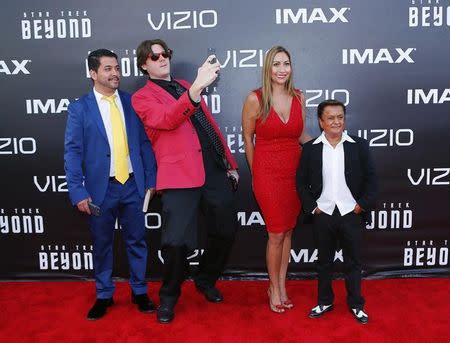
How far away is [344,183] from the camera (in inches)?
114

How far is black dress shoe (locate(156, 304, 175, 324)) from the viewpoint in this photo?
3039mm

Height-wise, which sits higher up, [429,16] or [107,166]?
[429,16]

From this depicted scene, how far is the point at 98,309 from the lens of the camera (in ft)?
10.3

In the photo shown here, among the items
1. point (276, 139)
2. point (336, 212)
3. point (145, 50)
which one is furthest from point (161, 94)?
point (336, 212)

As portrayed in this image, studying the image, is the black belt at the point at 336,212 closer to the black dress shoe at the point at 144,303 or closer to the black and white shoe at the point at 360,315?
the black and white shoe at the point at 360,315

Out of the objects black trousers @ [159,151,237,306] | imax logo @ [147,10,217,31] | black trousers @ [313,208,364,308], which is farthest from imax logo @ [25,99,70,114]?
black trousers @ [313,208,364,308]

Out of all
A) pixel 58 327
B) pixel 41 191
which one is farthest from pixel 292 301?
pixel 41 191

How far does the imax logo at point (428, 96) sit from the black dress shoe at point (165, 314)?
2.23 meters

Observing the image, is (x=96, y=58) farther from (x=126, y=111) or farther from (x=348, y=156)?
(x=348, y=156)

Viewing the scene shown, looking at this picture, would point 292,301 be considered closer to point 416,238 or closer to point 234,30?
point 416,238

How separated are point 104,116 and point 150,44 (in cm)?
53

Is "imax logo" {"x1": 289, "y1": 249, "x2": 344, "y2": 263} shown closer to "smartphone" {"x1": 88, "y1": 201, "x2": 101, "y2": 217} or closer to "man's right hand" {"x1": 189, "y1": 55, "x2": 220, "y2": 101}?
"smartphone" {"x1": 88, "y1": 201, "x2": 101, "y2": 217}

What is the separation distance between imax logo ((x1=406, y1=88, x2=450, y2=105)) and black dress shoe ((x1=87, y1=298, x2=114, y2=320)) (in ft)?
8.36

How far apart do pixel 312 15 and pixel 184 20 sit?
3.01 ft
